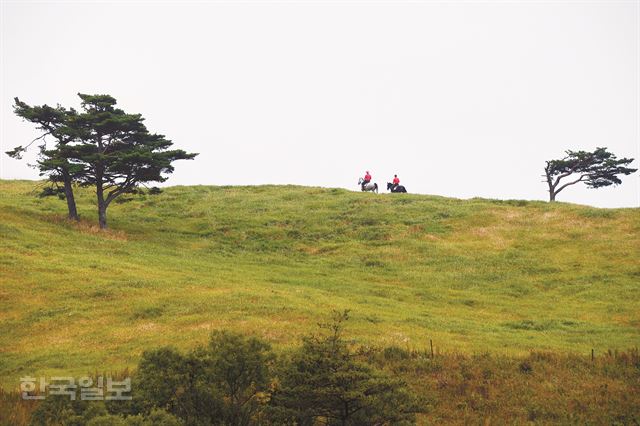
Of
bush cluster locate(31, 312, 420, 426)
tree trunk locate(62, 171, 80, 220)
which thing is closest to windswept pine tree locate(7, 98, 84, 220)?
tree trunk locate(62, 171, 80, 220)

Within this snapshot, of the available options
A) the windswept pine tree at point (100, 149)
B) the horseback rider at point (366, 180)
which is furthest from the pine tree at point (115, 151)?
the horseback rider at point (366, 180)

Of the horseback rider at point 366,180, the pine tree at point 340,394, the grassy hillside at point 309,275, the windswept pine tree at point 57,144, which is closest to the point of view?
the pine tree at point 340,394

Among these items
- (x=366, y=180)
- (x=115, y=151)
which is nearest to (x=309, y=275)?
(x=115, y=151)

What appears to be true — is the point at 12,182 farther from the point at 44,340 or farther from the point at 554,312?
the point at 554,312

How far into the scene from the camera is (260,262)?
40875mm

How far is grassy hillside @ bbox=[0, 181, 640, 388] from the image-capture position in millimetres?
23297

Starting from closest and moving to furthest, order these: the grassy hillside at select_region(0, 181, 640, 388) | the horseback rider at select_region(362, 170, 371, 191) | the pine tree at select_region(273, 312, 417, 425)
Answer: the pine tree at select_region(273, 312, 417, 425)
the grassy hillside at select_region(0, 181, 640, 388)
the horseback rider at select_region(362, 170, 371, 191)

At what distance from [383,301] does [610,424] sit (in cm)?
1640

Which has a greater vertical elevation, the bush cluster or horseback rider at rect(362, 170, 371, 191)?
horseback rider at rect(362, 170, 371, 191)

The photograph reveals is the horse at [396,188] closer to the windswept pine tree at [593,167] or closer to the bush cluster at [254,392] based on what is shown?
the windswept pine tree at [593,167]

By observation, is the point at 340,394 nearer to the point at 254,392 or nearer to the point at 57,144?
the point at 254,392

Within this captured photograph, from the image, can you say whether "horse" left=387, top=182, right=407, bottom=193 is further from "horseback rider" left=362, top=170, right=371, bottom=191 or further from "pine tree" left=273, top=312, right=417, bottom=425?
"pine tree" left=273, top=312, right=417, bottom=425

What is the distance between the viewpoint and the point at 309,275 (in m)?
37.4

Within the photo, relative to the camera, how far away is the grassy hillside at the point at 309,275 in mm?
23297
